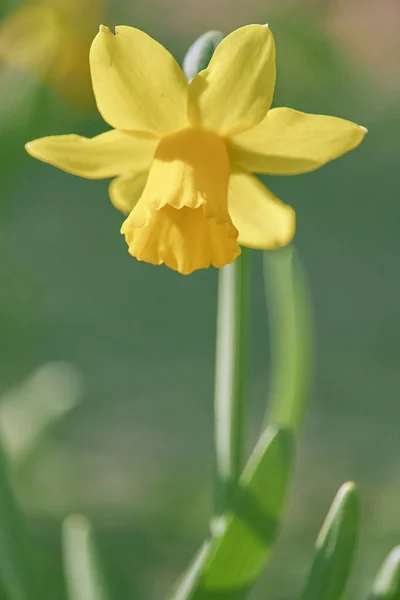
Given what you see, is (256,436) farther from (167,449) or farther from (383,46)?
(383,46)

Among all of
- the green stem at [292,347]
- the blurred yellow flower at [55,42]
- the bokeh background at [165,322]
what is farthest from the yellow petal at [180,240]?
the blurred yellow flower at [55,42]

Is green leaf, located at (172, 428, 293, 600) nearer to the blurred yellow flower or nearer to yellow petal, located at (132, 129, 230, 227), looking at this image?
yellow petal, located at (132, 129, 230, 227)

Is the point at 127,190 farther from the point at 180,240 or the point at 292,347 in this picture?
the point at 292,347

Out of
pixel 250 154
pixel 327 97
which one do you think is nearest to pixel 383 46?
pixel 327 97

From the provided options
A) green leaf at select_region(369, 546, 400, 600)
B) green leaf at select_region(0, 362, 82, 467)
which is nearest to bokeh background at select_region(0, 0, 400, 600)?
green leaf at select_region(0, 362, 82, 467)

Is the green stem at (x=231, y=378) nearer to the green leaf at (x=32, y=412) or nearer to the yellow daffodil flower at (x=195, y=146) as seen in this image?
the yellow daffodil flower at (x=195, y=146)

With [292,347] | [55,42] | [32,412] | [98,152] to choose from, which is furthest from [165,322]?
[98,152]

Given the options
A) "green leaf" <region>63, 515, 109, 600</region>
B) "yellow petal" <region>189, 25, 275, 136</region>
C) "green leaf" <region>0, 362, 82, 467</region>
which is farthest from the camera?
"green leaf" <region>0, 362, 82, 467</region>
